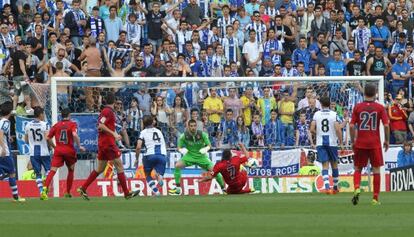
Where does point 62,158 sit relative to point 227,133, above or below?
below

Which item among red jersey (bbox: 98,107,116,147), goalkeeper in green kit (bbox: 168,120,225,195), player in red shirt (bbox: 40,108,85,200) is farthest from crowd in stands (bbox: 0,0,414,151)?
red jersey (bbox: 98,107,116,147)

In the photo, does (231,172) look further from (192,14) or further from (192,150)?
(192,14)

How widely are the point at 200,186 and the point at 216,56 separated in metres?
5.92

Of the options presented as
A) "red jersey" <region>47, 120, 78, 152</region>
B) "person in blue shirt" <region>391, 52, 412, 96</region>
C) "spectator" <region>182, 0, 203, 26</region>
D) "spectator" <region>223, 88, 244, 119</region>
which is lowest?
"red jersey" <region>47, 120, 78, 152</region>

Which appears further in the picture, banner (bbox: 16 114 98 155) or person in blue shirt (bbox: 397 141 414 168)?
person in blue shirt (bbox: 397 141 414 168)

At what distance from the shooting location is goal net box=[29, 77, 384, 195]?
33094 millimetres

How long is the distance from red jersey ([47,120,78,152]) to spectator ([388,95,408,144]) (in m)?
11.7

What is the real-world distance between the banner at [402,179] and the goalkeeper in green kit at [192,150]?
479 cm

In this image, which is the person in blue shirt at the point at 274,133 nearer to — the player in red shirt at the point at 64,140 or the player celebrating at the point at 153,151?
the player celebrating at the point at 153,151

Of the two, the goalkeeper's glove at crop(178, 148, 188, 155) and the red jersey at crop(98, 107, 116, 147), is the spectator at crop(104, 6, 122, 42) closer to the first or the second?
the goalkeeper's glove at crop(178, 148, 188, 155)

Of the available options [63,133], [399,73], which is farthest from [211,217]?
[399,73]

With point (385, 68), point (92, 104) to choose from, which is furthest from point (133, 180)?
point (385, 68)

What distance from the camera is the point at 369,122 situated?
23.8 m

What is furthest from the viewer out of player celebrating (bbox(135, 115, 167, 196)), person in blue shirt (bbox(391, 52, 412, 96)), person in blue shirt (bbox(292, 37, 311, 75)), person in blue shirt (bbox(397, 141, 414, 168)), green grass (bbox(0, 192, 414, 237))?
person in blue shirt (bbox(391, 52, 412, 96))
